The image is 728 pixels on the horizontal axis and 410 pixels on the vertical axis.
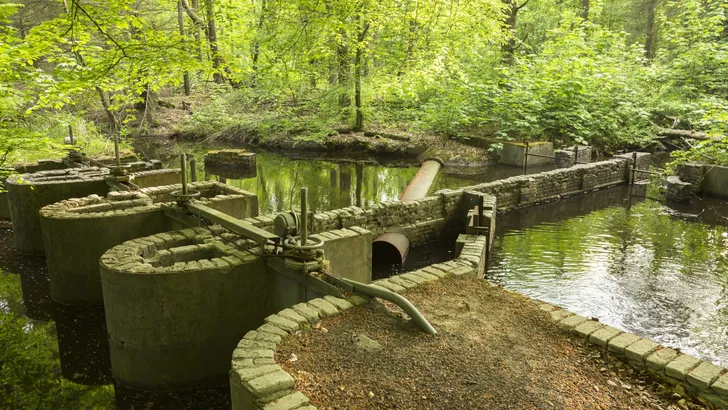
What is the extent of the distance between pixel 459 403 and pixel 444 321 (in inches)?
47.4

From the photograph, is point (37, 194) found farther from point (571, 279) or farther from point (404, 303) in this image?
point (571, 279)

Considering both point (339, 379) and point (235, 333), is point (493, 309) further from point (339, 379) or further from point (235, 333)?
point (235, 333)

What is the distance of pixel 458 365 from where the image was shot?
12.6 ft

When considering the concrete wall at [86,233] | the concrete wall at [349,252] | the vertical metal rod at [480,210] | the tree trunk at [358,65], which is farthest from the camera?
the tree trunk at [358,65]

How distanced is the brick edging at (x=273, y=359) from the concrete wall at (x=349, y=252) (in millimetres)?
1195

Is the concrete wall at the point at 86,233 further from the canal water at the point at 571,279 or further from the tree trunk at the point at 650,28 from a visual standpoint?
the tree trunk at the point at 650,28

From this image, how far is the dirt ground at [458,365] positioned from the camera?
347cm

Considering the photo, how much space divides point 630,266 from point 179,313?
26.2 ft

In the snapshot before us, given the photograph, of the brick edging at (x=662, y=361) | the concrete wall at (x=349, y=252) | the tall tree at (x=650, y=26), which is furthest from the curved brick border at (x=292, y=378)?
the tall tree at (x=650, y=26)

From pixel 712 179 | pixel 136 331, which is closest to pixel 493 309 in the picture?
pixel 136 331

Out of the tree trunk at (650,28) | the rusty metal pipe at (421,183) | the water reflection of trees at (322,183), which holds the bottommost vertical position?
the water reflection of trees at (322,183)

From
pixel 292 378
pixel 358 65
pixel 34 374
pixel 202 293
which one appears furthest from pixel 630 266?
pixel 358 65

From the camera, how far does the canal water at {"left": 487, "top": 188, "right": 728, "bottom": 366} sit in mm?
7144

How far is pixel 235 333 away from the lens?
5.84 metres
